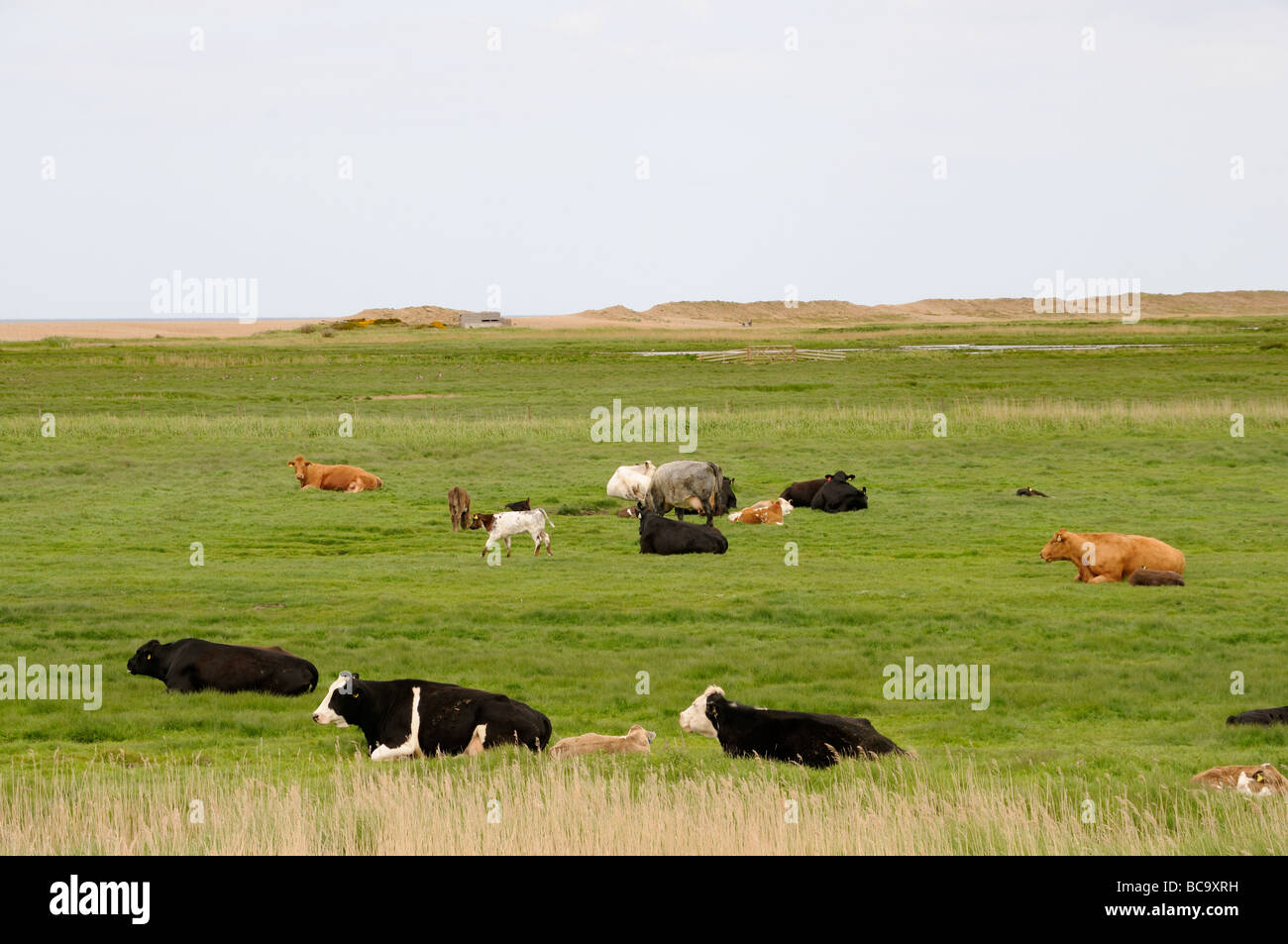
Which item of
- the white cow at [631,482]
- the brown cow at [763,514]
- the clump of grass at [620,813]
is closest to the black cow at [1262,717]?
the clump of grass at [620,813]

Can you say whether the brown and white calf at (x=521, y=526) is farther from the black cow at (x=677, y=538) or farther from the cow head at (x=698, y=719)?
the cow head at (x=698, y=719)

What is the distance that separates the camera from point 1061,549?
2147 centimetres

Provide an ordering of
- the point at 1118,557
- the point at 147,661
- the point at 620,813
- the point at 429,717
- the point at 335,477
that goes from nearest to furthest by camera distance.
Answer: the point at 620,813
the point at 429,717
the point at 147,661
the point at 1118,557
the point at 335,477

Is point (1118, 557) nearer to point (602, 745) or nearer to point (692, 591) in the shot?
point (692, 591)

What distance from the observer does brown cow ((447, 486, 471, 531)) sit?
2666cm

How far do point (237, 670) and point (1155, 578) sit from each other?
1381cm

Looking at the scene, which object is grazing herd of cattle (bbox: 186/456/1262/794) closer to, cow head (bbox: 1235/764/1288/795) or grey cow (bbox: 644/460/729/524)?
cow head (bbox: 1235/764/1288/795)

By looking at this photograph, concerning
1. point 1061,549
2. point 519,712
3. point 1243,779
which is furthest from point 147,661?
point 1061,549

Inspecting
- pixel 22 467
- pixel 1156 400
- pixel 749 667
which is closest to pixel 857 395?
pixel 1156 400

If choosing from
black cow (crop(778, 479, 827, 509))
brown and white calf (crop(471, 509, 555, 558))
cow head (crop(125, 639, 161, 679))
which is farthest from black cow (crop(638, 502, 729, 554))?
cow head (crop(125, 639, 161, 679))

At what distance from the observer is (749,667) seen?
1555 centimetres

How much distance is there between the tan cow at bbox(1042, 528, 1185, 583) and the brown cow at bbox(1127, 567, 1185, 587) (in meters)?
0.41

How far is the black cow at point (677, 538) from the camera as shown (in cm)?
2411
